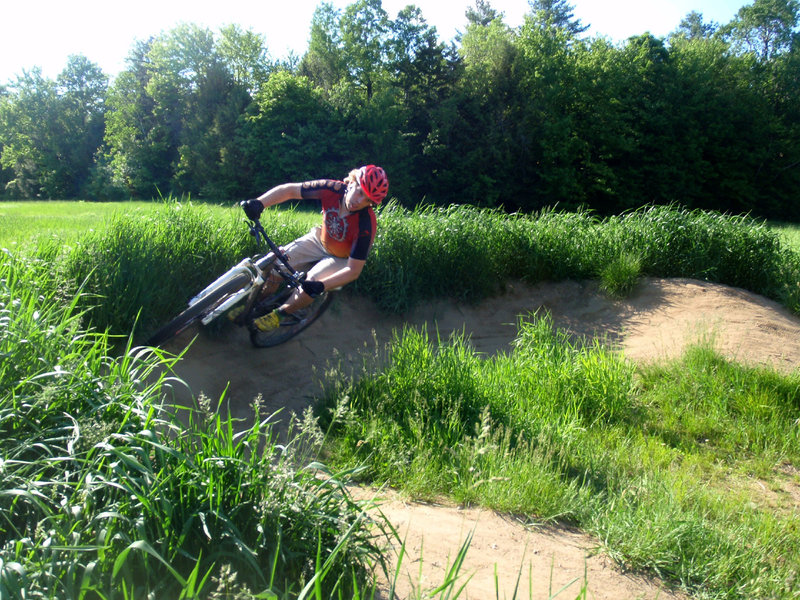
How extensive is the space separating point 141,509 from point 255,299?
3.35 metres

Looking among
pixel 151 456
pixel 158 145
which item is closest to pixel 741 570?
pixel 151 456

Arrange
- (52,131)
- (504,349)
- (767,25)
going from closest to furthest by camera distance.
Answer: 1. (504,349)
2. (52,131)
3. (767,25)

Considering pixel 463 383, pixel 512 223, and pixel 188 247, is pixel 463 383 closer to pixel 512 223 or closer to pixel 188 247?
pixel 188 247

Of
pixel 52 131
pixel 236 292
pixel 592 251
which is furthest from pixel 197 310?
pixel 52 131

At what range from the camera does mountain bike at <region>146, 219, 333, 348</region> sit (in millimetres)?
4816

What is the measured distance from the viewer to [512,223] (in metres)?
8.91

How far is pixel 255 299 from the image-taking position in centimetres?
545

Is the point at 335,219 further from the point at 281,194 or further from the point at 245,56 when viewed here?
the point at 245,56

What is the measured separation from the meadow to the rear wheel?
1.24ft

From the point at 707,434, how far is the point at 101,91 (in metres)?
44.6

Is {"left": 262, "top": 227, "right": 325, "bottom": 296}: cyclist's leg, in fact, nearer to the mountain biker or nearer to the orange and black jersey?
the mountain biker

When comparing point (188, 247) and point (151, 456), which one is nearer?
point (151, 456)

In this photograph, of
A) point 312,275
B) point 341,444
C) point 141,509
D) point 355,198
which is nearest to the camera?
point 141,509

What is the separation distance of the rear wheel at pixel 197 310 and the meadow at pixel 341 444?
0.38m
